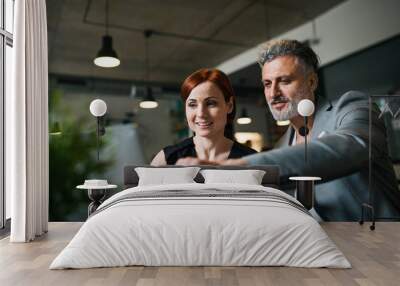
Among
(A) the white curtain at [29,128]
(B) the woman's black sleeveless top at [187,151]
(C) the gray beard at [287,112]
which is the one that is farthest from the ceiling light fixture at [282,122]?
(A) the white curtain at [29,128]

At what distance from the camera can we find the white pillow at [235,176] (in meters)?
4.80

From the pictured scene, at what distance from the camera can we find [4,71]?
4.91 meters

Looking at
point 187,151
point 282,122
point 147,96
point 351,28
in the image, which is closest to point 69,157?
point 147,96

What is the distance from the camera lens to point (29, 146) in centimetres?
429

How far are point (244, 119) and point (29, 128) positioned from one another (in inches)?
103

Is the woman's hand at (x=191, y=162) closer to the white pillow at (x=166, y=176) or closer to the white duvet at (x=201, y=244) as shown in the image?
the white pillow at (x=166, y=176)

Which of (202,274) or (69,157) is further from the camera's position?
(69,157)

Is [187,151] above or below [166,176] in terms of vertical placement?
above

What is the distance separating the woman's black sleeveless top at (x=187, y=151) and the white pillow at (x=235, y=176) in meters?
0.42

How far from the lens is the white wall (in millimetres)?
5301

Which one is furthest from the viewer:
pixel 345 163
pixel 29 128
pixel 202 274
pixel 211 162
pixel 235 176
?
pixel 211 162

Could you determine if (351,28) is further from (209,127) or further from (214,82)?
(209,127)

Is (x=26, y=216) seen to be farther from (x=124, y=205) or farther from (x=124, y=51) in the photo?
(x=124, y=51)

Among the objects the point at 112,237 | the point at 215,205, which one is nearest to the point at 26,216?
the point at 112,237
